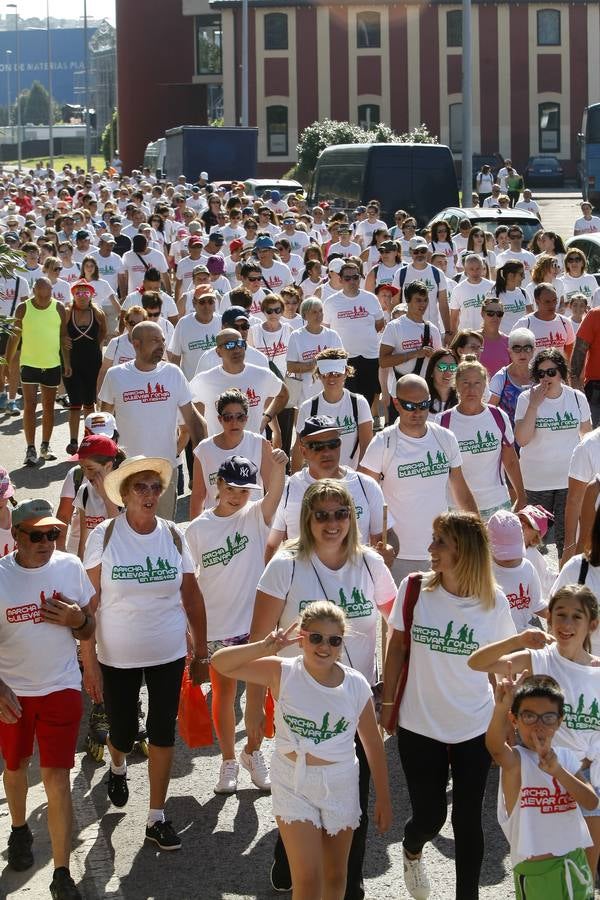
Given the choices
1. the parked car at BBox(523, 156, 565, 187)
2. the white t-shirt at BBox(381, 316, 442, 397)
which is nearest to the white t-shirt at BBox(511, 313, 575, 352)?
the white t-shirt at BBox(381, 316, 442, 397)

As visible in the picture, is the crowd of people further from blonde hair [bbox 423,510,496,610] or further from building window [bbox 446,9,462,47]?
building window [bbox 446,9,462,47]

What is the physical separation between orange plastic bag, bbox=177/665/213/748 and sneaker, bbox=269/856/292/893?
3.31 ft

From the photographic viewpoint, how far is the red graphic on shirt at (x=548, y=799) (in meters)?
4.98

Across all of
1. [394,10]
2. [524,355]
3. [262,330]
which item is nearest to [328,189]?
[262,330]

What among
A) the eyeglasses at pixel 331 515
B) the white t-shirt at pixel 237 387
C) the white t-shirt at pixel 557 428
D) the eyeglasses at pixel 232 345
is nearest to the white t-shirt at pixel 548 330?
the white t-shirt at pixel 557 428

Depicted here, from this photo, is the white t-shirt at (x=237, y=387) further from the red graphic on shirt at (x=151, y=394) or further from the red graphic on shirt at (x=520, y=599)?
the red graphic on shirt at (x=520, y=599)

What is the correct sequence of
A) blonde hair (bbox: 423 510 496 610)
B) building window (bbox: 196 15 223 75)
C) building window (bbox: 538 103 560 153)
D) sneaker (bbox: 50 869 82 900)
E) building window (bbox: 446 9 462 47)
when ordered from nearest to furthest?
blonde hair (bbox: 423 510 496 610) → sneaker (bbox: 50 869 82 900) → building window (bbox: 446 9 462 47) → building window (bbox: 538 103 560 153) → building window (bbox: 196 15 223 75)

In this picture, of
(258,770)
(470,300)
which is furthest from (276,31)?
(258,770)

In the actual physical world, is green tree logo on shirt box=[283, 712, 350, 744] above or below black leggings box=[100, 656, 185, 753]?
above

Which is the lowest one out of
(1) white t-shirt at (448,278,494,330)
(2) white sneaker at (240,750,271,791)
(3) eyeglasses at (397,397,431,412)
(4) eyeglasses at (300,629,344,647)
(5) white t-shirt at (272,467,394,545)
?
(2) white sneaker at (240,750,271,791)

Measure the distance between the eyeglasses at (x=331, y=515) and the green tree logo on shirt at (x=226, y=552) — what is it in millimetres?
1305

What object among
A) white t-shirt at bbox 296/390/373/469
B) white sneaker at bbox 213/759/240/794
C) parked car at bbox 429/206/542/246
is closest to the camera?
white sneaker at bbox 213/759/240/794

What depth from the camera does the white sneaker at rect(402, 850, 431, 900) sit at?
18.6 feet

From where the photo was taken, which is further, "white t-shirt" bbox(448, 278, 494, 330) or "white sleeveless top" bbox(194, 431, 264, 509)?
"white t-shirt" bbox(448, 278, 494, 330)
